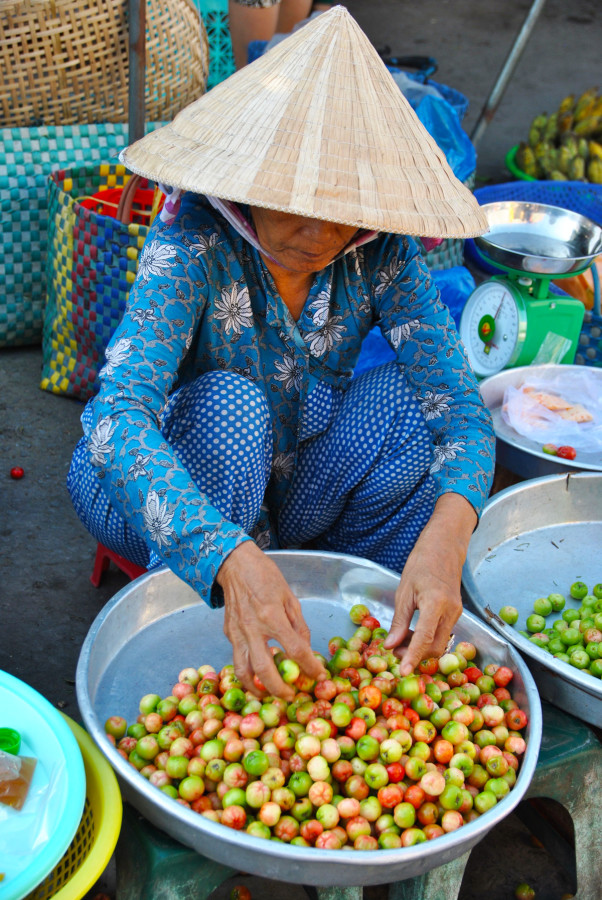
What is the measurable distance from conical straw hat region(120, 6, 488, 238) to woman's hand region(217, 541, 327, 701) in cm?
63

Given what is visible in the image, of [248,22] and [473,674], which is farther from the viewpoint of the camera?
[248,22]

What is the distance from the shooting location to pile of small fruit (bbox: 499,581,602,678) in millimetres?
1869

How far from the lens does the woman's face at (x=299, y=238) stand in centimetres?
171

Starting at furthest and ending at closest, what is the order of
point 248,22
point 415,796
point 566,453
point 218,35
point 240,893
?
point 218,35
point 248,22
point 566,453
point 240,893
point 415,796

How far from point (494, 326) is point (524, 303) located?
0.14 m

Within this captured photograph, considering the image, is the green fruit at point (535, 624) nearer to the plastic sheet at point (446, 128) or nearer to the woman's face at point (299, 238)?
the woman's face at point (299, 238)

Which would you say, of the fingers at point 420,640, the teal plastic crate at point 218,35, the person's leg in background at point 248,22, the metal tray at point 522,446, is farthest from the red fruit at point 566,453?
the teal plastic crate at point 218,35

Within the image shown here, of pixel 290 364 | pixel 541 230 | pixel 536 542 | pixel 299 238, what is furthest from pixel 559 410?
pixel 299 238

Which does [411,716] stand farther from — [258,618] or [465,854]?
[258,618]

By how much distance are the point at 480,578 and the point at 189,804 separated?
1.04m

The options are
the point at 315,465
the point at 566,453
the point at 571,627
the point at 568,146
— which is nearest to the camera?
the point at 571,627

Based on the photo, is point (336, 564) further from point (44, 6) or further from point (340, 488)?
point (44, 6)

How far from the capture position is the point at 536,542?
236 centimetres

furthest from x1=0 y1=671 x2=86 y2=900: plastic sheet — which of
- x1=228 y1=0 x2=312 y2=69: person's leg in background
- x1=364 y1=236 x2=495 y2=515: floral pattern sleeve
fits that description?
x1=228 y1=0 x2=312 y2=69: person's leg in background
